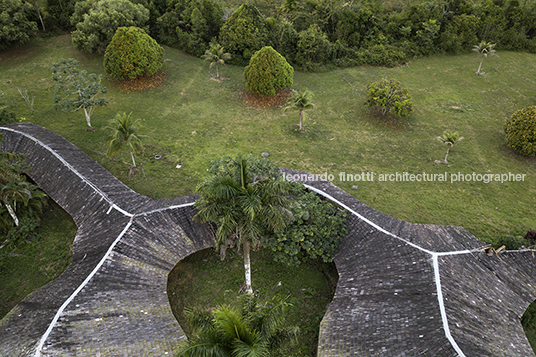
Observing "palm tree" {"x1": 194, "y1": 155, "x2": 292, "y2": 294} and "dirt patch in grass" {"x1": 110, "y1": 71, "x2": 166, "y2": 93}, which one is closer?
"palm tree" {"x1": 194, "y1": 155, "x2": 292, "y2": 294}

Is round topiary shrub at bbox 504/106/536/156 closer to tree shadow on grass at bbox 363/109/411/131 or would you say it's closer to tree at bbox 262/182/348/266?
tree shadow on grass at bbox 363/109/411/131

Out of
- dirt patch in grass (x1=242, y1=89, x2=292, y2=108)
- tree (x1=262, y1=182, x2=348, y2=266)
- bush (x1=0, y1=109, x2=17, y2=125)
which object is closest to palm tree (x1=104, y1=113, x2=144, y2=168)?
bush (x1=0, y1=109, x2=17, y2=125)

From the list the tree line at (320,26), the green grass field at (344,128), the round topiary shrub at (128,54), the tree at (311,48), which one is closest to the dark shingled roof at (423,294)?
the green grass field at (344,128)

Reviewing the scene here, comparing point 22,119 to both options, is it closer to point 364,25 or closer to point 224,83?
point 224,83

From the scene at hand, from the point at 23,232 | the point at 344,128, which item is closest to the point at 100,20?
the point at 23,232

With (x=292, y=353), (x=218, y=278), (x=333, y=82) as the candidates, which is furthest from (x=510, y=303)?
(x=333, y=82)

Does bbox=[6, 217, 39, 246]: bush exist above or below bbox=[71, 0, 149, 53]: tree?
below

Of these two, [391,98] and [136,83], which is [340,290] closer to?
[391,98]
